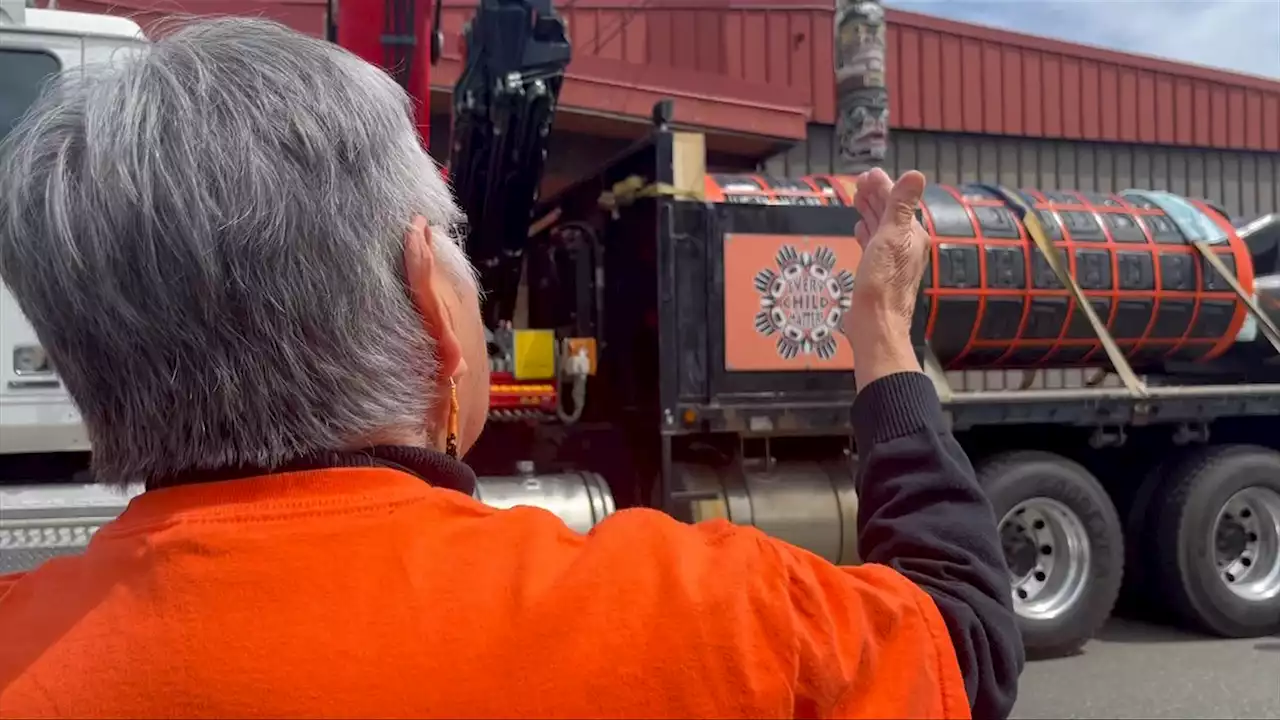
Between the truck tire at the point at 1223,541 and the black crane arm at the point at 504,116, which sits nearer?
the black crane arm at the point at 504,116

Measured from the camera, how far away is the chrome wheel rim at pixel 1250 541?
611 centimetres

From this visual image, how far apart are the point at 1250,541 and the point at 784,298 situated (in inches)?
130

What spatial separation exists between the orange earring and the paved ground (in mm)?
4155

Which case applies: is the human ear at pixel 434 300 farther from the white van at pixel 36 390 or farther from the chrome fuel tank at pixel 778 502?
the chrome fuel tank at pixel 778 502

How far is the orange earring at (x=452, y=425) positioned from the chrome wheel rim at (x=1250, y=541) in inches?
233

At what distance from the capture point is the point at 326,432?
108cm

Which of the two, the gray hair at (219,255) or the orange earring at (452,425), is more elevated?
the gray hair at (219,255)

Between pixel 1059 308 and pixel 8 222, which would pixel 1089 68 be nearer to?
pixel 1059 308

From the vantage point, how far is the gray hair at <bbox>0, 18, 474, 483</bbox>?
3.32 feet

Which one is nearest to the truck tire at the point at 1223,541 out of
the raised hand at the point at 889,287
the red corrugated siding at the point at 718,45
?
the red corrugated siding at the point at 718,45

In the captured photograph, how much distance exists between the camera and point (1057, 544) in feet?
18.4

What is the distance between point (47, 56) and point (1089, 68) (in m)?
10.7

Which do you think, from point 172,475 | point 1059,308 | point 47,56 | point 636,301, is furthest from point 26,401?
point 1059,308

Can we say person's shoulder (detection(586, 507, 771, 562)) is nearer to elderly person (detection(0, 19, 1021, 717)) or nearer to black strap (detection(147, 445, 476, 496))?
elderly person (detection(0, 19, 1021, 717))
